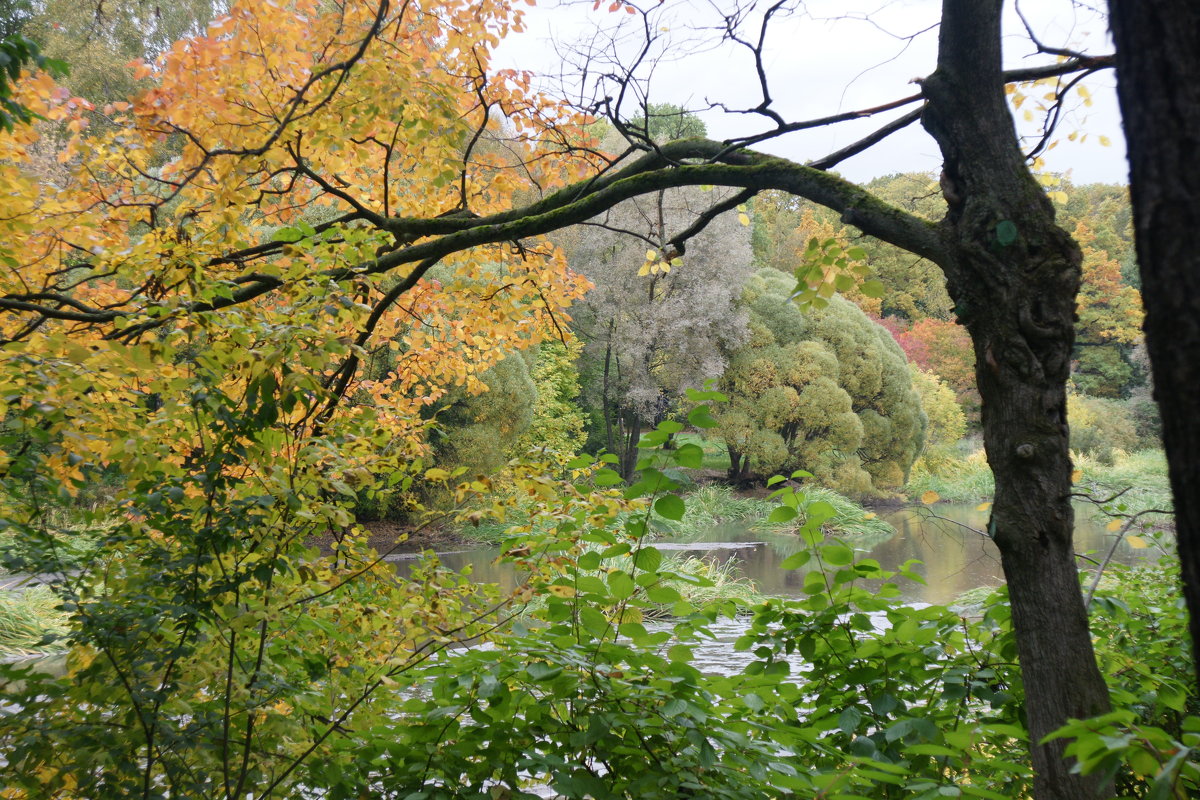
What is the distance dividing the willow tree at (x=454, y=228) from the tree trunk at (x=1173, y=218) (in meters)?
0.39

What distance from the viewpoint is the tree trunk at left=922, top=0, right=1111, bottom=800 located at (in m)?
1.77

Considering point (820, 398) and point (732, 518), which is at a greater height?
point (820, 398)

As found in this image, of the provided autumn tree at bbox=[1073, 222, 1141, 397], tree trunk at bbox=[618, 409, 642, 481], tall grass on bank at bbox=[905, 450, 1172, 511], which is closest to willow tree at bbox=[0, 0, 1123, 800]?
tree trunk at bbox=[618, 409, 642, 481]

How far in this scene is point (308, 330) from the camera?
163 cm

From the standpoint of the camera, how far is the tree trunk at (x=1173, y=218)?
83cm

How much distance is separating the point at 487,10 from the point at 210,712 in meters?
3.51

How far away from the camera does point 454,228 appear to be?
3.37 m

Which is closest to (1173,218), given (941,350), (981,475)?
(981,475)

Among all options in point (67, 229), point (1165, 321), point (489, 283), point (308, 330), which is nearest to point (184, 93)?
point (67, 229)

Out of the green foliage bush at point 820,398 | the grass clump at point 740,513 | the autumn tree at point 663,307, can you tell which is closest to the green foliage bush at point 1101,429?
the green foliage bush at point 820,398

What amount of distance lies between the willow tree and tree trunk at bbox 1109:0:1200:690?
393 mm

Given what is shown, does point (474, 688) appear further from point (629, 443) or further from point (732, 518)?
point (629, 443)

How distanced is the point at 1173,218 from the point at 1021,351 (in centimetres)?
107

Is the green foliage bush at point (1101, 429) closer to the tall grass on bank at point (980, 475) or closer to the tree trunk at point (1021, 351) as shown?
the tall grass on bank at point (980, 475)
